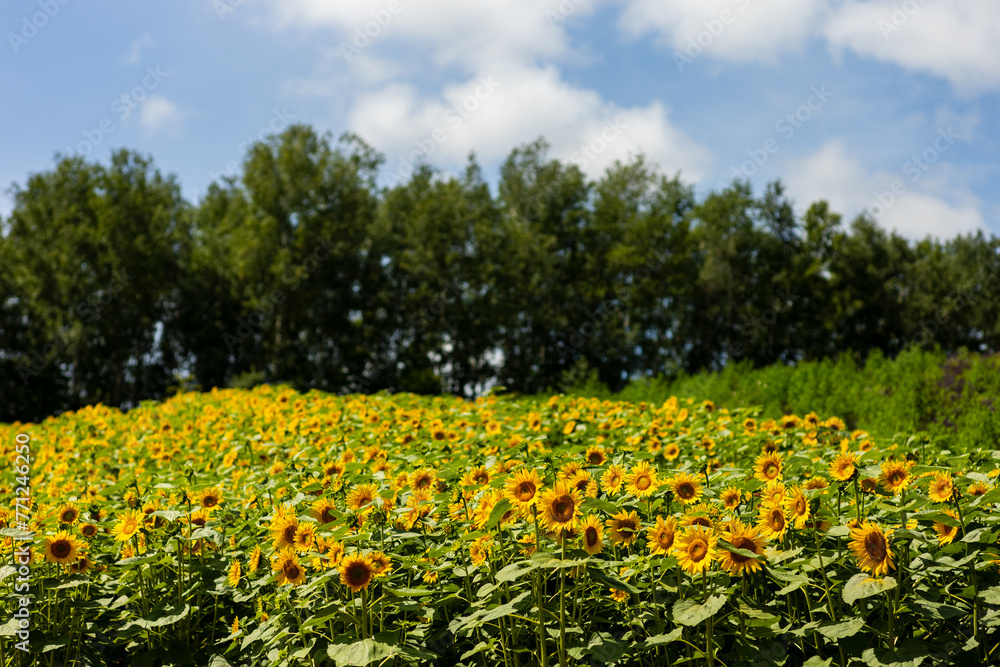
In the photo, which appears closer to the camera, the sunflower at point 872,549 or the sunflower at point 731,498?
the sunflower at point 872,549

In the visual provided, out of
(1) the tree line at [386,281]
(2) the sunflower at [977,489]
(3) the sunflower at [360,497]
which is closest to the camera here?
(2) the sunflower at [977,489]

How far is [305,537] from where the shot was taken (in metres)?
2.69

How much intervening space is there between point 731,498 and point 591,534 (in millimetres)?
777

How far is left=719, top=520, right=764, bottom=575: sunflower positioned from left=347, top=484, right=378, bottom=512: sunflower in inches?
55.9

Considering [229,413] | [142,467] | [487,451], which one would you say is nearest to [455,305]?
[229,413]

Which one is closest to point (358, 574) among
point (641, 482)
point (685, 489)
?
point (641, 482)

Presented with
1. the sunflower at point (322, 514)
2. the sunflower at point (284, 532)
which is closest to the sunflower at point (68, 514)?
the sunflower at point (284, 532)

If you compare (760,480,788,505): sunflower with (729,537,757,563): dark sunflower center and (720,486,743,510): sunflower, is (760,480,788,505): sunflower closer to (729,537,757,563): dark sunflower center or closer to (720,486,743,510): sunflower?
(720,486,743,510): sunflower

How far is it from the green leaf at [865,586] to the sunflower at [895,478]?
503 mm

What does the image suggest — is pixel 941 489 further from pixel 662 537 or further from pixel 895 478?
pixel 662 537

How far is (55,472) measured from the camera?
204 inches

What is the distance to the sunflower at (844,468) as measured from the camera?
8.61 feet

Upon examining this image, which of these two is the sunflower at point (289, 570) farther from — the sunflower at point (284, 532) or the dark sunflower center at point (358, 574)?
the dark sunflower center at point (358, 574)

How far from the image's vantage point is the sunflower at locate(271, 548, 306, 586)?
8.65 ft
